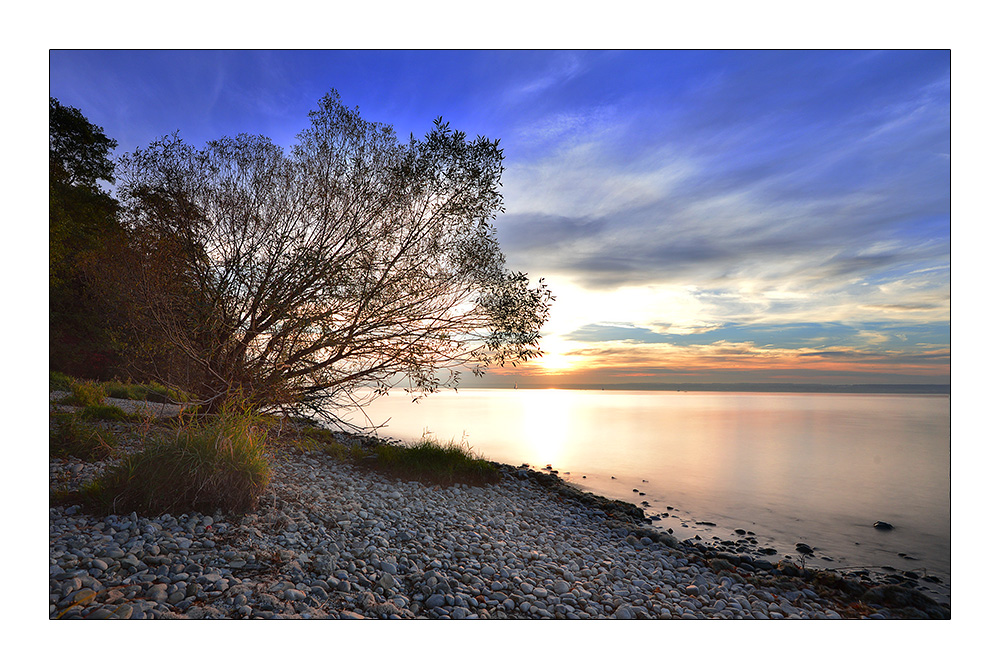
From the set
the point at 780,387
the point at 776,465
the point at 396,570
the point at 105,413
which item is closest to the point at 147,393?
the point at 105,413

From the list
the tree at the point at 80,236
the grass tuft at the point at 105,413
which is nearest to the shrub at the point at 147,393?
the grass tuft at the point at 105,413

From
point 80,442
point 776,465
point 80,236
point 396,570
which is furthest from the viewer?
point 776,465

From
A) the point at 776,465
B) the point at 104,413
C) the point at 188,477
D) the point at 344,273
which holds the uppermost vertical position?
the point at 344,273

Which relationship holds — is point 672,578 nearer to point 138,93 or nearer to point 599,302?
point 599,302

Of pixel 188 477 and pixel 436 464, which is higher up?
pixel 188 477

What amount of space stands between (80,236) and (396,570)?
26.6 ft

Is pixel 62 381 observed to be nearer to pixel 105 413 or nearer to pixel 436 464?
pixel 105 413

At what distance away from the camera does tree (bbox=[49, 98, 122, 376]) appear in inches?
243

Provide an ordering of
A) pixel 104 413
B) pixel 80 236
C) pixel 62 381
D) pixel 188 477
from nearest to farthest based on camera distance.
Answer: pixel 188 477, pixel 104 413, pixel 80 236, pixel 62 381

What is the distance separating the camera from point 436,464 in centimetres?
699

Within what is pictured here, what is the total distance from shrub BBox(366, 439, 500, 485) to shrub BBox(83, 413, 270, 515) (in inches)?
100

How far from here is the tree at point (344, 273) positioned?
540 cm
